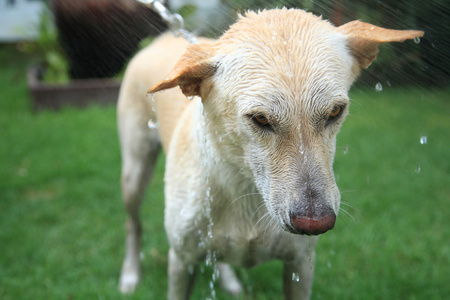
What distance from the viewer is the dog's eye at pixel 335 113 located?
208cm

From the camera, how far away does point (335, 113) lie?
2.10 metres

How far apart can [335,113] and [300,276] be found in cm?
106

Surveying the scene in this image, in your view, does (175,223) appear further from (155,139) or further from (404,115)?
(404,115)

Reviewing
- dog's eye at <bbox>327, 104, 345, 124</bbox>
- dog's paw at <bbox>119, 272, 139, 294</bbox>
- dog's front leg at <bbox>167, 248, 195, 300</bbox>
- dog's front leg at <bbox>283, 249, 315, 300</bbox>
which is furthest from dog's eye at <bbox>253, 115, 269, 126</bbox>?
dog's paw at <bbox>119, 272, 139, 294</bbox>

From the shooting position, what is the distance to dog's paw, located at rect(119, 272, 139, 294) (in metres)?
3.90

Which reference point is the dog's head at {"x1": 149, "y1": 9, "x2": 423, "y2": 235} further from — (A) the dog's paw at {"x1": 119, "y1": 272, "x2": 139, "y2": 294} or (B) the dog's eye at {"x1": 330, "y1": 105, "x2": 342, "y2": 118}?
(A) the dog's paw at {"x1": 119, "y1": 272, "x2": 139, "y2": 294}

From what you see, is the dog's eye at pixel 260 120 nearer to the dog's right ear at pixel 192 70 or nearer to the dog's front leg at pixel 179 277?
the dog's right ear at pixel 192 70

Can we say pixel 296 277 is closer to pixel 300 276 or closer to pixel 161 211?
pixel 300 276

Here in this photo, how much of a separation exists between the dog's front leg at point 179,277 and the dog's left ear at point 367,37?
5.09 feet

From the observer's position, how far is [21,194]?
5.25 metres

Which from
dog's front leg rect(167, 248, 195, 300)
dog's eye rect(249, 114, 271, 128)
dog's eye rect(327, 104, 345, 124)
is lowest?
dog's front leg rect(167, 248, 195, 300)

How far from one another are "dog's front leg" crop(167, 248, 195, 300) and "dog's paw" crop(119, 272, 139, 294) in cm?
99

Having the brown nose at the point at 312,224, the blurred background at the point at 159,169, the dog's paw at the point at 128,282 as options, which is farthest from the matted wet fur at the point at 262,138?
the dog's paw at the point at 128,282

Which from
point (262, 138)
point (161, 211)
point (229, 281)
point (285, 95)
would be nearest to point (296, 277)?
point (262, 138)
